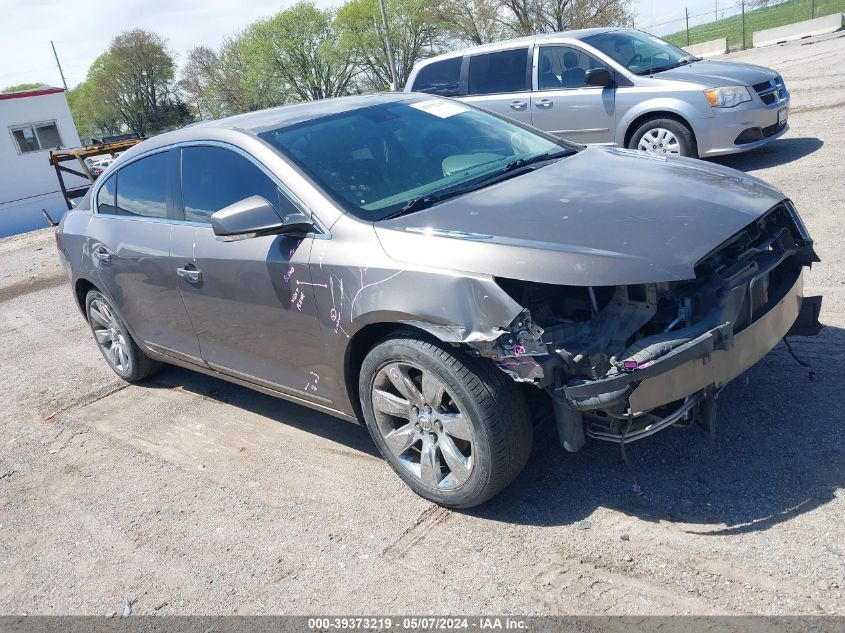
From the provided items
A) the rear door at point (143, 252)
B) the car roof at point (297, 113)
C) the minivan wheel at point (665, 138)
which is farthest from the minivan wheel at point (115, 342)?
the minivan wheel at point (665, 138)

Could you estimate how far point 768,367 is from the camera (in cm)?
418

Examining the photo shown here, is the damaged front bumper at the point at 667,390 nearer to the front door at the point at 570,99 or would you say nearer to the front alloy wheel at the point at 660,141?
the front alloy wheel at the point at 660,141

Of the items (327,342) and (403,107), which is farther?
(403,107)

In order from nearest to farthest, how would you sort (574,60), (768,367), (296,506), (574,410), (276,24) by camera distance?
(574,410)
(296,506)
(768,367)
(574,60)
(276,24)

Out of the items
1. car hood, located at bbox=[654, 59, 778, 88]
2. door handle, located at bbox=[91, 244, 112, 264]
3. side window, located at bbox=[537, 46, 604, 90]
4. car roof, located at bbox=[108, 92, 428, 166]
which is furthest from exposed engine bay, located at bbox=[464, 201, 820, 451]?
side window, located at bbox=[537, 46, 604, 90]

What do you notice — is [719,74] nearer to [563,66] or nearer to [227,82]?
[563,66]

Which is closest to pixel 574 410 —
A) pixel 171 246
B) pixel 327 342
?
pixel 327 342

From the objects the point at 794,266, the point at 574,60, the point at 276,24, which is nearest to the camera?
the point at 794,266

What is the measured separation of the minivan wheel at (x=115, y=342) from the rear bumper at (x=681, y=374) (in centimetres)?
376

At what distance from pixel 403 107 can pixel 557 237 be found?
1834 mm

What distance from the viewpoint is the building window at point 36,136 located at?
34406mm

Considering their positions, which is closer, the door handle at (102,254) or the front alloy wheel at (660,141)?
the door handle at (102,254)

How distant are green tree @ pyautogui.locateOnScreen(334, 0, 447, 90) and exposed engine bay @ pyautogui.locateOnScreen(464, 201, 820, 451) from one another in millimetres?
58074

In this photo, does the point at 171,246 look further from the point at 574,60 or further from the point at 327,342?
the point at 574,60
